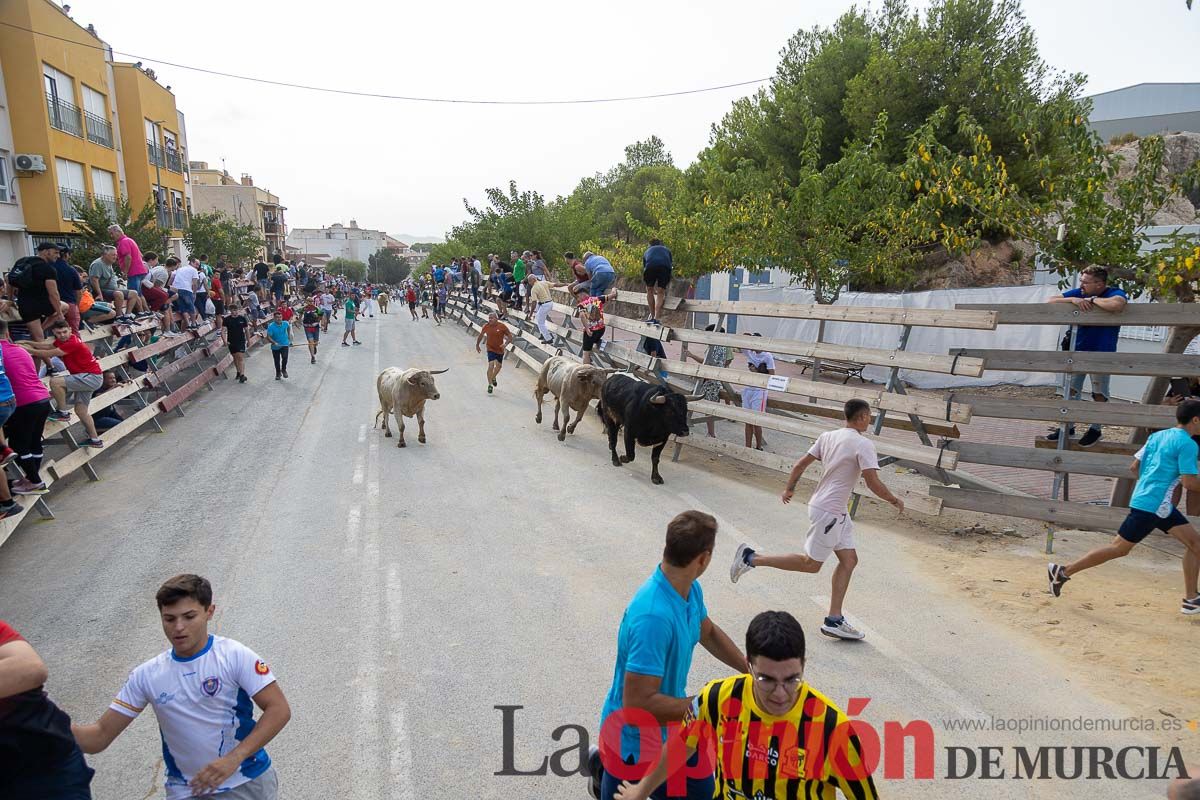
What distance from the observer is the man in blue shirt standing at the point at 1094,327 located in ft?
23.8

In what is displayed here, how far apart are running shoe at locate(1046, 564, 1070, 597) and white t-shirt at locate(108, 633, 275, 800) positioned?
6199 mm

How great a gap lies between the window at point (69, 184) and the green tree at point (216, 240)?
5056 mm

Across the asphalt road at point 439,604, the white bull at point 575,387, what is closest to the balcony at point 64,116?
the asphalt road at point 439,604

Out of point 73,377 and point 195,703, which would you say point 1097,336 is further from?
point 73,377

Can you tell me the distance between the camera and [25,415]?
25.4 ft

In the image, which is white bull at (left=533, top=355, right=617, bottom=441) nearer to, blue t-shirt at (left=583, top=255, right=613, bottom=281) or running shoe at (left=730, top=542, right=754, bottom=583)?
blue t-shirt at (left=583, top=255, right=613, bottom=281)

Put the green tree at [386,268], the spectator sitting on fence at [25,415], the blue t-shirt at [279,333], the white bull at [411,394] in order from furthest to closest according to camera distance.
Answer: the green tree at [386,268]
the blue t-shirt at [279,333]
the white bull at [411,394]
the spectator sitting on fence at [25,415]

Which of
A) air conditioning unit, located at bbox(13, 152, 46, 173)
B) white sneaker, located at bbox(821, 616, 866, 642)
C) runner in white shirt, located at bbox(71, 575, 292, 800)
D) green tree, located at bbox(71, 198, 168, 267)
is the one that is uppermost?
air conditioning unit, located at bbox(13, 152, 46, 173)

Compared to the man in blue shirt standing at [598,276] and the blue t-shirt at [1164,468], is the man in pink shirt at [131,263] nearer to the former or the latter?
the man in blue shirt standing at [598,276]

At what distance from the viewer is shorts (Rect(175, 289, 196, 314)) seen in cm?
1686

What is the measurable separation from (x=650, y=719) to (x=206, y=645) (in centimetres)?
190

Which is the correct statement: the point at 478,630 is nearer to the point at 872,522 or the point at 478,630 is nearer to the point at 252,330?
the point at 872,522

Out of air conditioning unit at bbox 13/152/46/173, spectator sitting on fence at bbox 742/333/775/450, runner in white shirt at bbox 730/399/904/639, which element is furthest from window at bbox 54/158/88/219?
runner in white shirt at bbox 730/399/904/639

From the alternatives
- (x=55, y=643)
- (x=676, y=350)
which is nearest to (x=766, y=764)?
(x=55, y=643)
